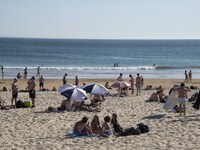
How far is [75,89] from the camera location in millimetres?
16219

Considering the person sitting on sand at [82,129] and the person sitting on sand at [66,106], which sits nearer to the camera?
the person sitting on sand at [82,129]

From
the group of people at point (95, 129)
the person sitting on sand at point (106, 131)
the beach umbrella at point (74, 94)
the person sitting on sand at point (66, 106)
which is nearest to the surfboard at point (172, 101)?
the beach umbrella at point (74, 94)

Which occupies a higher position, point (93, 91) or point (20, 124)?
point (93, 91)

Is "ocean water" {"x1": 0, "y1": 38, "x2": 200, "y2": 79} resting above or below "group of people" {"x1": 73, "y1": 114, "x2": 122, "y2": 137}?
above

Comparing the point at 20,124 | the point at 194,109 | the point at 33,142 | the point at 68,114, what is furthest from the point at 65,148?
the point at 194,109

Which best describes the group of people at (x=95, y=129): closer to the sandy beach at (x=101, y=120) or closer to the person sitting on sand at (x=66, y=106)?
the sandy beach at (x=101, y=120)

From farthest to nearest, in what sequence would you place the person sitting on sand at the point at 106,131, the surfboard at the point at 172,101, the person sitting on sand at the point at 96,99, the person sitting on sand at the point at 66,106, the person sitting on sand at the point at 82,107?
the person sitting on sand at the point at 96,99
the person sitting on sand at the point at 82,107
the person sitting on sand at the point at 66,106
the surfboard at the point at 172,101
the person sitting on sand at the point at 106,131

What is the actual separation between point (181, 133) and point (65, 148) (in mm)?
3760

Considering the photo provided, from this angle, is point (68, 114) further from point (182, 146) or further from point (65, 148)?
point (182, 146)

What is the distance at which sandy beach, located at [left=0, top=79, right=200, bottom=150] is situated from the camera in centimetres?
1091

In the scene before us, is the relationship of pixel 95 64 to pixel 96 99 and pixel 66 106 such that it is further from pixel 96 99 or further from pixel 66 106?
pixel 66 106

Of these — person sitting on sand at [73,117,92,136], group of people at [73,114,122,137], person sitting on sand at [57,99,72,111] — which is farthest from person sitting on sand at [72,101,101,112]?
person sitting on sand at [73,117,92,136]

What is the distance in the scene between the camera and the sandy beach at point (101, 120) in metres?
10.9

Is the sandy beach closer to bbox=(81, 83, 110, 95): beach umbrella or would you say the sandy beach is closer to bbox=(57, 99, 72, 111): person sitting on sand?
bbox=(57, 99, 72, 111): person sitting on sand
